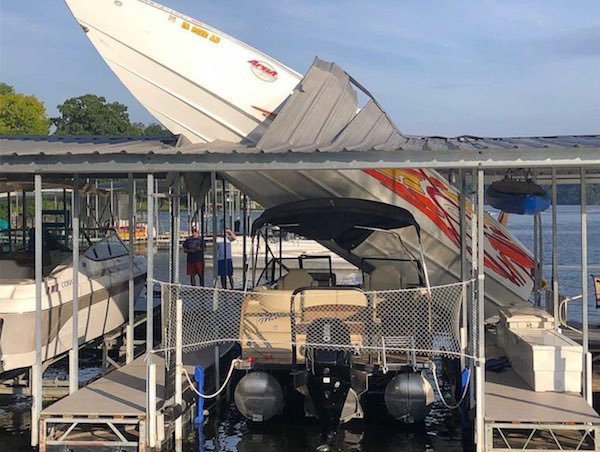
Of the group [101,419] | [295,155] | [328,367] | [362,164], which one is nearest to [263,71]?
[295,155]

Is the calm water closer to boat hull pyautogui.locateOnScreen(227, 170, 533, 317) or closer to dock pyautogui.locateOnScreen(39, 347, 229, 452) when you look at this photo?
dock pyautogui.locateOnScreen(39, 347, 229, 452)

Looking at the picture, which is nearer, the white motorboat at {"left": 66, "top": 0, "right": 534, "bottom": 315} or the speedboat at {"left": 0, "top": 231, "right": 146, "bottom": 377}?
the speedboat at {"left": 0, "top": 231, "right": 146, "bottom": 377}

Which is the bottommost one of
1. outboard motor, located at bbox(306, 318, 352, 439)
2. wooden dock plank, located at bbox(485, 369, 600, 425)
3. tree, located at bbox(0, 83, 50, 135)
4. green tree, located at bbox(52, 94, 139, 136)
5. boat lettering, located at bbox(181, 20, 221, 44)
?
wooden dock plank, located at bbox(485, 369, 600, 425)

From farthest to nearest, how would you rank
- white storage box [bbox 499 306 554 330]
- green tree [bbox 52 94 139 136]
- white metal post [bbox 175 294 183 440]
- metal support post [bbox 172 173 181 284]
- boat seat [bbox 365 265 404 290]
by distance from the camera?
green tree [bbox 52 94 139 136] < boat seat [bbox 365 265 404 290] < white storage box [bbox 499 306 554 330] < metal support post [bbox 172 173 181 284] < white metal post [bbox 175 294 183 440]

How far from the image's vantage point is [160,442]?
767 centimetres

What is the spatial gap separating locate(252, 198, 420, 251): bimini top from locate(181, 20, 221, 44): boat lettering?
8.74 feet

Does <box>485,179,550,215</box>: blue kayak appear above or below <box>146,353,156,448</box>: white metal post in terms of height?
above

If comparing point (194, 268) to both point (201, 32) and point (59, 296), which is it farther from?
point (59, 296)

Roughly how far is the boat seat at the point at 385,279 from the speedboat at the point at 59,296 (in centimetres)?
374

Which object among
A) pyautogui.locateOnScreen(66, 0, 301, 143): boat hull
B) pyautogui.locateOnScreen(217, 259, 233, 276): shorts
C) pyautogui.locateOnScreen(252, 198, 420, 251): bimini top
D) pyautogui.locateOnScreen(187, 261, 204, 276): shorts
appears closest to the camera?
pyautogui.locateOnScreen(252, 198, 420, 251): bimini top

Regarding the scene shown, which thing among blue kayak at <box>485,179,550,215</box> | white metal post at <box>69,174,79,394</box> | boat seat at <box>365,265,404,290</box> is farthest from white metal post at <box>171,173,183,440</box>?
blue kayak at <box>485,179,550,215</box>

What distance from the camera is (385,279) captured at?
32.7ft

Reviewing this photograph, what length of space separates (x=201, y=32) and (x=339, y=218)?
3433 mm

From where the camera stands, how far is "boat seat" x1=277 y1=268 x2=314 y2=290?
32.7 feet
